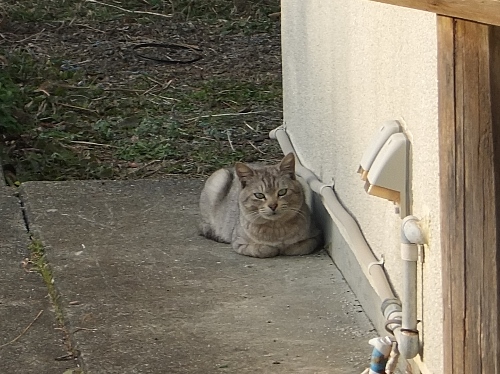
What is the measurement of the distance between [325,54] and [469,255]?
2435 millimetres

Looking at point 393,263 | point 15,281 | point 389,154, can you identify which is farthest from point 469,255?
point 15,281

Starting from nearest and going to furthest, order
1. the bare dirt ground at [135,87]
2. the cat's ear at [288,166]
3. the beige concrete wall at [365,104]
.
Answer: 1. the beige concrete wall at [365,104]
2. the cat's ear at [288,166]
3. the bare dirt ground at [135,87]

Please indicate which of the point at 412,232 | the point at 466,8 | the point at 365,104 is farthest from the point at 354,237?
the point at 466,8

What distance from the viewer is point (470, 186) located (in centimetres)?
230

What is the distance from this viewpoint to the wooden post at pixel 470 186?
2.22 m

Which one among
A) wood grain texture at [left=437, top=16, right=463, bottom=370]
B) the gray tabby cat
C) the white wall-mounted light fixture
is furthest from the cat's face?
wood grain texture at [left=437, top=16, right=463, bottom=370]

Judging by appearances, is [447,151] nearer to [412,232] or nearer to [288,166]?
[412,232]

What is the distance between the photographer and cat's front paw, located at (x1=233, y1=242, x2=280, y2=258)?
4.90 meters

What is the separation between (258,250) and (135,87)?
3.56 meters

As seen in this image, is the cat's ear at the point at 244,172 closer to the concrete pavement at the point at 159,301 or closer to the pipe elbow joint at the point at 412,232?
the concrete pavement at the point at 159,301

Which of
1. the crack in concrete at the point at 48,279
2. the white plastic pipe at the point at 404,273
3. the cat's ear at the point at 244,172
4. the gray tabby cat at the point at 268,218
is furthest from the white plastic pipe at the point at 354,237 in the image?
the crack in concrete at the point at 48,279

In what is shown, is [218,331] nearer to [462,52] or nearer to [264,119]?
[462,52]

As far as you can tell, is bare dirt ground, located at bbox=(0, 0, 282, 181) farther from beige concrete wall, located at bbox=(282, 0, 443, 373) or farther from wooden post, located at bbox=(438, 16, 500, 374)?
wooden post, located at bbox=(438, 16, 500, 374)

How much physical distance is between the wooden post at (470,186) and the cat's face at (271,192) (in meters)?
2.54
